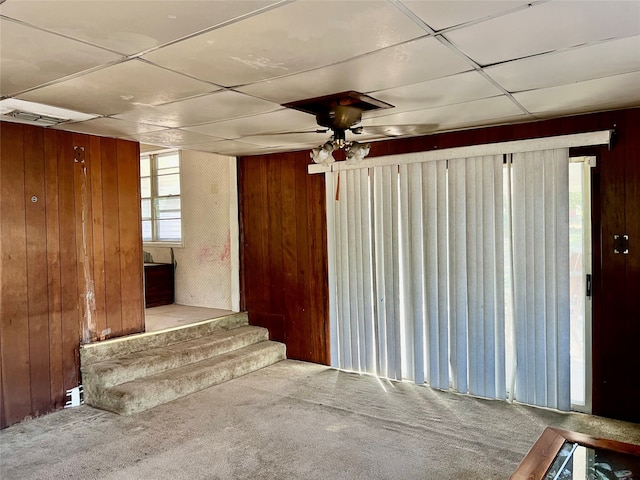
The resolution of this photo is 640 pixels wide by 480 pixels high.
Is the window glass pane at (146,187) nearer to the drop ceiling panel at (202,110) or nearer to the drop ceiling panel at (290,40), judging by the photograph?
the drop ceiling panel at (202,110)

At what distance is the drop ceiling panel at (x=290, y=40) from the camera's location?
179 centimetres

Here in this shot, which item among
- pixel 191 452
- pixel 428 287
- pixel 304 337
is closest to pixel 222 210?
pixel 304 337

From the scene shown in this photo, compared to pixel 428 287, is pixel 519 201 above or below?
above

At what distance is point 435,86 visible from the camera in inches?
109

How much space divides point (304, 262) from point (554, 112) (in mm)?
2843

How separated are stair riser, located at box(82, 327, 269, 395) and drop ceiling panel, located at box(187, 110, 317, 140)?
2147mm

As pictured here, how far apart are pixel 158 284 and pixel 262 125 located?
11.6 feet

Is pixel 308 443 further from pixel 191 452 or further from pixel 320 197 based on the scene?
pixel 320 197

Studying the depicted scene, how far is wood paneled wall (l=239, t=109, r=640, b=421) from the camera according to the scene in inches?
137

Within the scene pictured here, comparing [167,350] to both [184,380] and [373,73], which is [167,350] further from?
[373,73]

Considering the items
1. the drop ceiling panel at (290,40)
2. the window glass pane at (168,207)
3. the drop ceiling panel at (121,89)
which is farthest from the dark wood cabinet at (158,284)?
the drop ceiling panel at (290,40)

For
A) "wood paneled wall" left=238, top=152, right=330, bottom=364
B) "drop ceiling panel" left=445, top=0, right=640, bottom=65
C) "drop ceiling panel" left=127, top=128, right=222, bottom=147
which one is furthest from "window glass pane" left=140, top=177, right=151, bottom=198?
"drop ceiling panel" left=445, top=0, right=640, bottom=65

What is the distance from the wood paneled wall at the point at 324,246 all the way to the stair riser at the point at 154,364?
0.57 metres

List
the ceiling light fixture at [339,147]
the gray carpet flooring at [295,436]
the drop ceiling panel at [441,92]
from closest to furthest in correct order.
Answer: the drop ceiling panel at [441,92], the gray carpet flooring at [295,436], the ceiling light fixture at [339,147]
